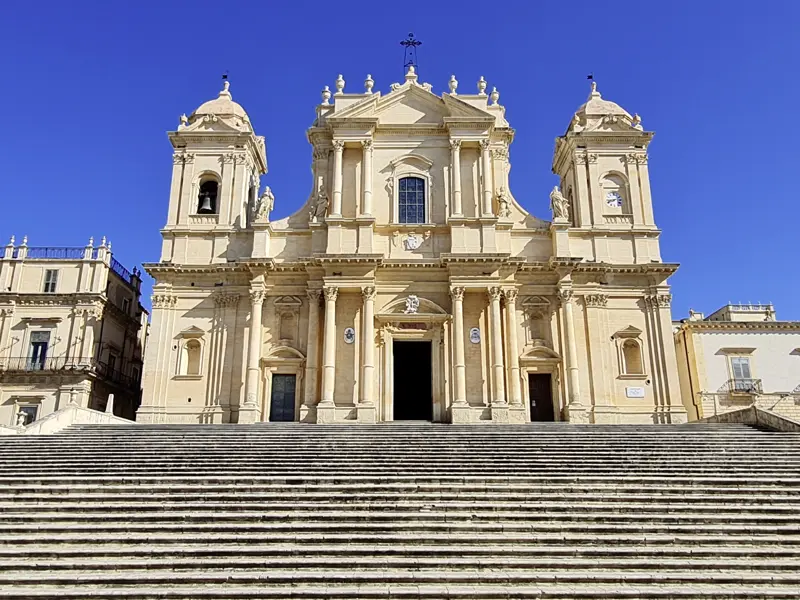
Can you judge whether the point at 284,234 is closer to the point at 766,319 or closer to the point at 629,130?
the point at 629,130

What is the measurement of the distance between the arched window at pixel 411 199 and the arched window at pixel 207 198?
26.0 ft

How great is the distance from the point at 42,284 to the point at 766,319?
37.5m

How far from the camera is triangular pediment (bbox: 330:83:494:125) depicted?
2689 centimetres

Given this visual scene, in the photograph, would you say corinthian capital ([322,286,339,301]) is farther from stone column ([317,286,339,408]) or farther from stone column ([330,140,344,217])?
stone column ([330,140,344,217])

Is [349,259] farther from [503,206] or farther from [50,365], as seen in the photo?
[50,365]

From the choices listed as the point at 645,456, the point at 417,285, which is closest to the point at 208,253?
the point at 417,285

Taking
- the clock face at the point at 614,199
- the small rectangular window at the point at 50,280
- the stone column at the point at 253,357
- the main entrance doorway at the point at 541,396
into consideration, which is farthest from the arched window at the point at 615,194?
the small rectangular window at the point at 50,280

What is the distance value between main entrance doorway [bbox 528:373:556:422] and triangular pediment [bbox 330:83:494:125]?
10714mm

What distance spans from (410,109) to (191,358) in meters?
13.7

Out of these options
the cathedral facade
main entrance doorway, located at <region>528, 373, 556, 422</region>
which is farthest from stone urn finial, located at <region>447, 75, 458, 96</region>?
main entrance doorway, located at <region>528, 373, 556, 422</region>

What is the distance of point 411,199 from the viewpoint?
2692 cm

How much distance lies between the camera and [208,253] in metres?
26.5

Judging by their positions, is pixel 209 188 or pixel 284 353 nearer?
pixel 284 353

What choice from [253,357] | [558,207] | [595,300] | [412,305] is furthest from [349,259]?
[595,300]
